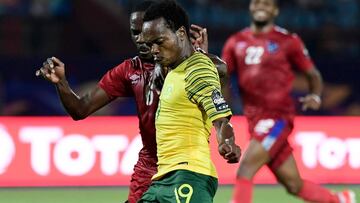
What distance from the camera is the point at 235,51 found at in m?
9.38

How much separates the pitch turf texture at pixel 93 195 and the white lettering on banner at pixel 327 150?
31cm

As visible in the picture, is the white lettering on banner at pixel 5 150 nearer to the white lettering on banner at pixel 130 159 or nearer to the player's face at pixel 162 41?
the white lettering on banner at pixel 130 159

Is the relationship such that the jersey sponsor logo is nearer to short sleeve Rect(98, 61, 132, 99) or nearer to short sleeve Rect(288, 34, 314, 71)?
short sleeve Rect(288, 34, 314, 71)

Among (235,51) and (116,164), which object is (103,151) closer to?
(116,164)

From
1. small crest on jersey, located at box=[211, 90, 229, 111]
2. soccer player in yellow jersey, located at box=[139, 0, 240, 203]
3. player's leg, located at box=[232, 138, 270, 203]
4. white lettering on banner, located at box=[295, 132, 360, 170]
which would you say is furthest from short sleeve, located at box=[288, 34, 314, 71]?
small crest on jersey, located at box=[211, 90, 229, 111]

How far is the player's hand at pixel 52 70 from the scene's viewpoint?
593cm

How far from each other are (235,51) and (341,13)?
807 cm

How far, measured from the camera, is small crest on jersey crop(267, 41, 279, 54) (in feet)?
30.9

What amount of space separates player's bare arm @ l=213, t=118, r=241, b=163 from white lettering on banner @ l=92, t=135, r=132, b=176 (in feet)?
22.7

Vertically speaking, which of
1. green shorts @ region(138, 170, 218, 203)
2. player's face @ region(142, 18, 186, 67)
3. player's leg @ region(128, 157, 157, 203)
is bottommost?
player's leg @ region(128, 157, 157, 203)

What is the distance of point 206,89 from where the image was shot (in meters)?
5.07

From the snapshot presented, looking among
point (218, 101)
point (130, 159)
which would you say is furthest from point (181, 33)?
point (130, 159)

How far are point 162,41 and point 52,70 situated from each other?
37.5 inches

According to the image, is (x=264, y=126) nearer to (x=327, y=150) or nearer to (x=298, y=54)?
(x=298, y=54)
